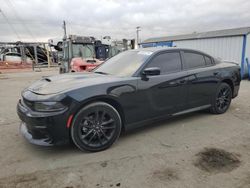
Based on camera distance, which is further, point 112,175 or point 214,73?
point 214,73

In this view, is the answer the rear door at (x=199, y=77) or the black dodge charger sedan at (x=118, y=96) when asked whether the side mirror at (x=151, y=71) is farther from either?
the rear door at (x=199, y=77)

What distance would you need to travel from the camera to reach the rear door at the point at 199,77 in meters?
4.12

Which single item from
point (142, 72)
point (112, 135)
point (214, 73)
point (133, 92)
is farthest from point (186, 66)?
point (112, 135)

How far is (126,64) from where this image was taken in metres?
3.84

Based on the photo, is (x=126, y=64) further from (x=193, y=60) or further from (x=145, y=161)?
(x=145, y=161)

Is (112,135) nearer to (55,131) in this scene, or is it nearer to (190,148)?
(55,131)

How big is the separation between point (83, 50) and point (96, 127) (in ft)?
24.0

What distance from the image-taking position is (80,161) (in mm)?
2869

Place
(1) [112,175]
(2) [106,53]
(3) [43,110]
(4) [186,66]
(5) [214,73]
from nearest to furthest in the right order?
1. (1) [112,175]
2. (3) [43,110]
3. (4) [186,66]
4. (5) [214,73]
5. (2) [106,53]

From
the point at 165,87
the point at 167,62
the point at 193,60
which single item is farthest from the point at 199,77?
the point at 165,87

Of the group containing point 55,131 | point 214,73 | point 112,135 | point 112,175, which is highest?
point 214,73

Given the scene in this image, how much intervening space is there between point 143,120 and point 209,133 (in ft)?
4.09

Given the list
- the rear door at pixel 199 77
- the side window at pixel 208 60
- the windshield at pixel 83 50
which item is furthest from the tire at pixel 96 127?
the windshield at pixel 83 50

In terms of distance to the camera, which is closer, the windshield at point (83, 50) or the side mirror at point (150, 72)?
the side mirror at point (150, 72)
